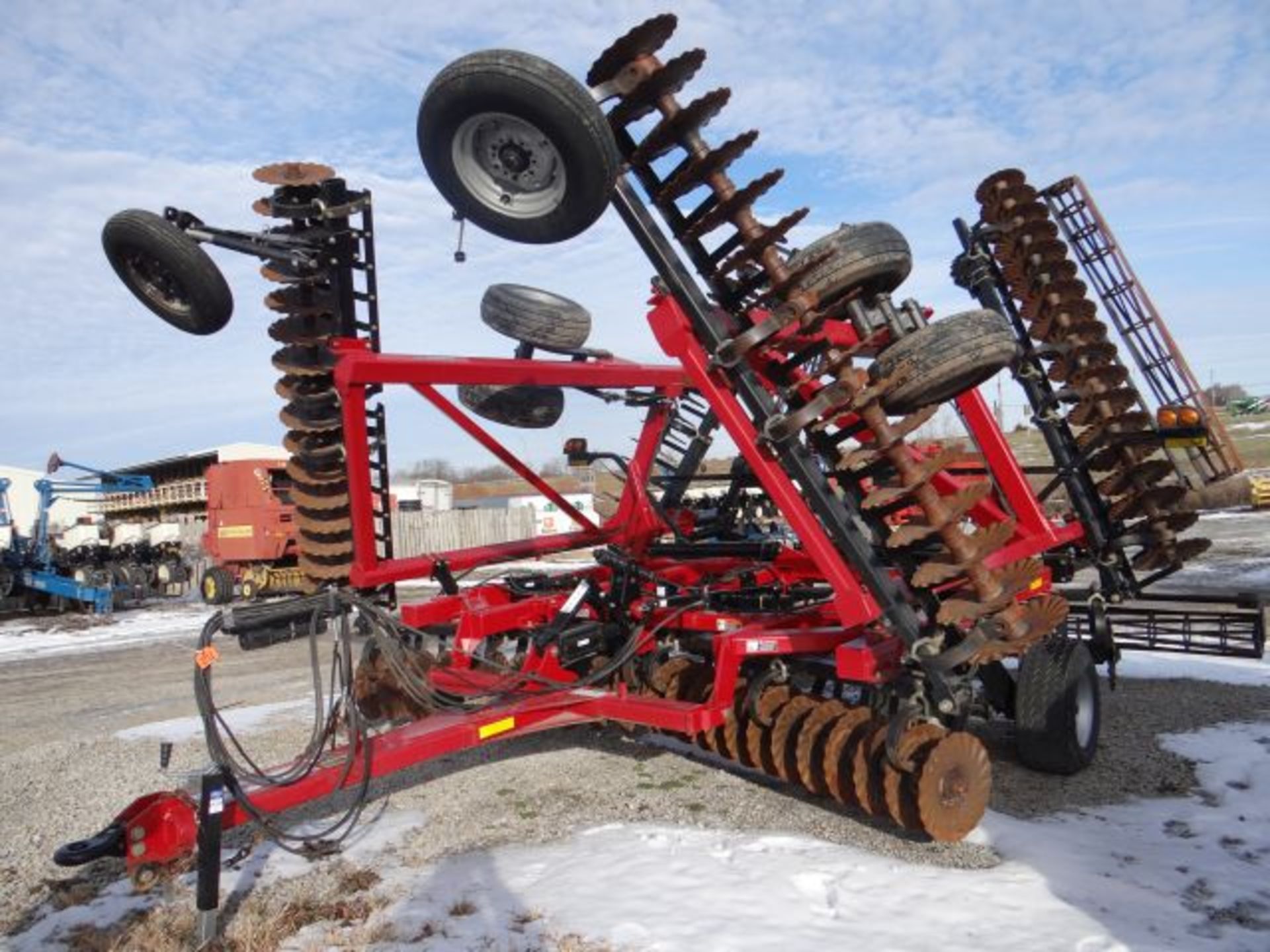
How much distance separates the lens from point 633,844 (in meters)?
4.40

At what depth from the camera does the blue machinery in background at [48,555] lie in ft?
61.2

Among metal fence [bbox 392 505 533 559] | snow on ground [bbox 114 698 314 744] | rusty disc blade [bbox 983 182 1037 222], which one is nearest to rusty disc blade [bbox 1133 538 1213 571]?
rusty disc blade [bbox 983 182 1037 222]

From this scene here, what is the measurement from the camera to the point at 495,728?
464 cm

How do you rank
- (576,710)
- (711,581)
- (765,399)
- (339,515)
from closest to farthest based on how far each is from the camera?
(765,399)
(576,710)
(711,581)
(339,515)

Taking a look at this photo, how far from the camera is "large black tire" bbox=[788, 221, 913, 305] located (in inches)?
171

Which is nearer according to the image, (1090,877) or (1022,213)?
(1090,877)

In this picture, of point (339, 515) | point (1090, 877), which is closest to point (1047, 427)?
point (1090, 877)

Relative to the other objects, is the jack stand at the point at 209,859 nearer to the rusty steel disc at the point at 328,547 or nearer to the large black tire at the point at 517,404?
the rusty steel disc at the point at 328,547

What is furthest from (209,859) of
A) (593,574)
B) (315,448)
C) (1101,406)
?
(1101,406)

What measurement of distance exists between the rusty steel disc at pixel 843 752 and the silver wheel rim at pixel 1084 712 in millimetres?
1420

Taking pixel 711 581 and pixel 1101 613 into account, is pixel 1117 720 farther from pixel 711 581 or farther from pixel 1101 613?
pixel 711 581

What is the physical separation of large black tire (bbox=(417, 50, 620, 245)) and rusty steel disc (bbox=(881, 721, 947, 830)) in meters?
2.68

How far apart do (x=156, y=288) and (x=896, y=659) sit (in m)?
5.11

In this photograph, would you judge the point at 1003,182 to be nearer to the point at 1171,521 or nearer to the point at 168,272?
the point at 1171,521
